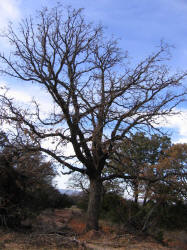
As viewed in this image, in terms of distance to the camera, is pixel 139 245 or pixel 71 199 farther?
pixel 71 199

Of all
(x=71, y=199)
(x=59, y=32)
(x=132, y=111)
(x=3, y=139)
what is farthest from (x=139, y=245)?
(x=71, y=199)

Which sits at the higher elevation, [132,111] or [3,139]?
[132,111]

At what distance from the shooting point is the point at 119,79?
41.8 feet

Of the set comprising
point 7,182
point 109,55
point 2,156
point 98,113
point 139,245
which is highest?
point 109,55

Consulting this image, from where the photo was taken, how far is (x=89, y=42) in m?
13.6

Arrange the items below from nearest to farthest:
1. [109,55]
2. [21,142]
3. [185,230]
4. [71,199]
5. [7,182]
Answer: [21,142] → [7,182] → [109,55] → [185,230] → [71,199]

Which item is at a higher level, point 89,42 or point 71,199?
point 89,42

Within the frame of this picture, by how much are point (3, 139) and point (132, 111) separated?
576 cm

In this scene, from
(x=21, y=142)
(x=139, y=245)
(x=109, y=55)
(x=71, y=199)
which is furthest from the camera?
(x=71, y=199)

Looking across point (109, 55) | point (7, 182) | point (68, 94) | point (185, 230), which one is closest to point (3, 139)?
point (7, 182)

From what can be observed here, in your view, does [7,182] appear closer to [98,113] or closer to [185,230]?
[98,113]

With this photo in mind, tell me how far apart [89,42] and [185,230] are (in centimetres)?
1547

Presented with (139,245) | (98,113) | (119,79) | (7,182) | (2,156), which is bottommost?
(139,245)

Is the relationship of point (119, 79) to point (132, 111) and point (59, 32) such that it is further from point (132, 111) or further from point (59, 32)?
point (59, 32)
